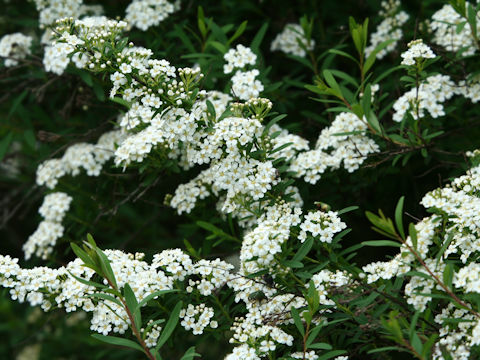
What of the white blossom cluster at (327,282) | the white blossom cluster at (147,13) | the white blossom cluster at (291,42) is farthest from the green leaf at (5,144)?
the white blossom cluster at (327,282)

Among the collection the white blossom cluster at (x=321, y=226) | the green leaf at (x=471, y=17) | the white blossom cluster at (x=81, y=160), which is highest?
the green leaf at (x=471, y=17)

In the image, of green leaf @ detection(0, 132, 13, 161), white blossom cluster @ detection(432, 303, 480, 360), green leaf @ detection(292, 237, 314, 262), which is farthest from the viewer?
green leaf @ detection(0, 132, 13, 161)

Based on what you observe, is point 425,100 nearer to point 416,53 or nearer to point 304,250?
point 416,53

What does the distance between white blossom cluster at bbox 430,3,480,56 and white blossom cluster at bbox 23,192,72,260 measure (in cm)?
256

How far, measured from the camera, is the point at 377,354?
3131mm

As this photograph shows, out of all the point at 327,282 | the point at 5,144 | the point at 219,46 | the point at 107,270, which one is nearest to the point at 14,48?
the point at 5,144

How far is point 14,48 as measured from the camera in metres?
4.68

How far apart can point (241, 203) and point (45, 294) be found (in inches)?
40.7

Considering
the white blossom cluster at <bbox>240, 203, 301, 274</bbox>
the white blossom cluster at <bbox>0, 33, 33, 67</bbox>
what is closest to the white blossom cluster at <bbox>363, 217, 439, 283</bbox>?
the white blossom cluster at <bbox>240, 203, 301, 274</bbox>

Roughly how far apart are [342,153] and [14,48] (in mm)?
2542

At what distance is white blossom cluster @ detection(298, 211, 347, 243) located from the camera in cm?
302

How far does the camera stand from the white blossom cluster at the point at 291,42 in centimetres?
449

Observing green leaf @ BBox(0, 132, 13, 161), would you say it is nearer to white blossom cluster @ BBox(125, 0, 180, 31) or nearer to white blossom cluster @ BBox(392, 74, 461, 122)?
white blossom cluster @ BBox(125, 0, 180, 31)

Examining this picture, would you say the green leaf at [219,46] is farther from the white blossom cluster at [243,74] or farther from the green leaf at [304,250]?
the green leaf at [304,250]
